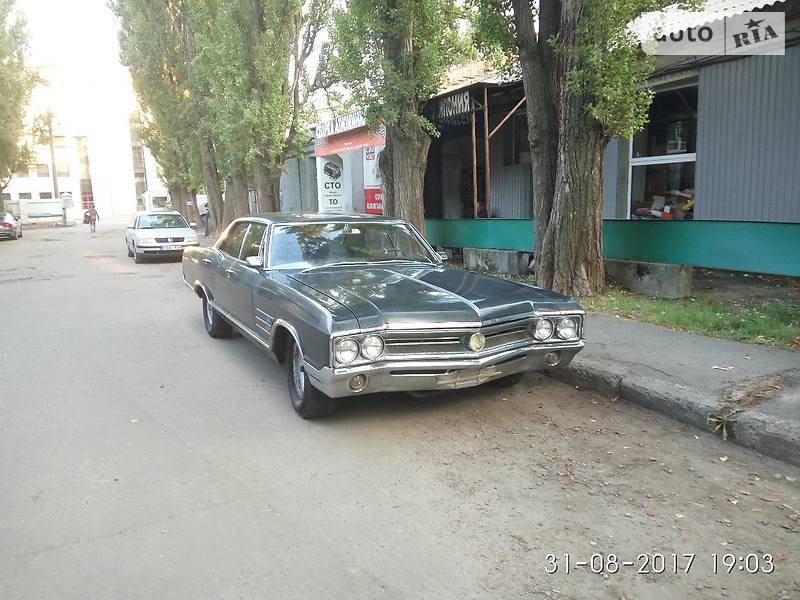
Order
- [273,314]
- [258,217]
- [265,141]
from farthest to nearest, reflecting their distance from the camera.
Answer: [265,141] → [258,217] → [273,314]

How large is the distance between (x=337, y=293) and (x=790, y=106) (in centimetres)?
782

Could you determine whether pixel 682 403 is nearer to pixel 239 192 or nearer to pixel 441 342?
pixel 441 342

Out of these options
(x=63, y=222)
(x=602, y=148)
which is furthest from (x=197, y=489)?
(x=63, y=222)

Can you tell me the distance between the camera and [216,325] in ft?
24.6

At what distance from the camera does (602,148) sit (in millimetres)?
7941

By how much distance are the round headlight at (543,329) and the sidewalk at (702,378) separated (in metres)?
0.96

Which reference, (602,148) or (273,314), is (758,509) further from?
(602,148)

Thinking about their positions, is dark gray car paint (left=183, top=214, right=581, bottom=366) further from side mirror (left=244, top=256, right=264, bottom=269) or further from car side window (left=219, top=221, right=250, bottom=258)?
car side window (left=219, top=221, right=250, bottom=258)

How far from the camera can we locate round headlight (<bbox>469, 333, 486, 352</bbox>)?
14.1 ft

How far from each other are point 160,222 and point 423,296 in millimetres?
15595

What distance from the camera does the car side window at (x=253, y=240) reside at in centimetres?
612

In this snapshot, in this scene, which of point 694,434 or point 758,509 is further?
point 694,434

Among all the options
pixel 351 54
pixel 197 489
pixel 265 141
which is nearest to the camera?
pixel 197 489

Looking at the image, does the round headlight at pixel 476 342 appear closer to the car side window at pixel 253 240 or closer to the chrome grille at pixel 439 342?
the chrome grille at pixel 439 342
